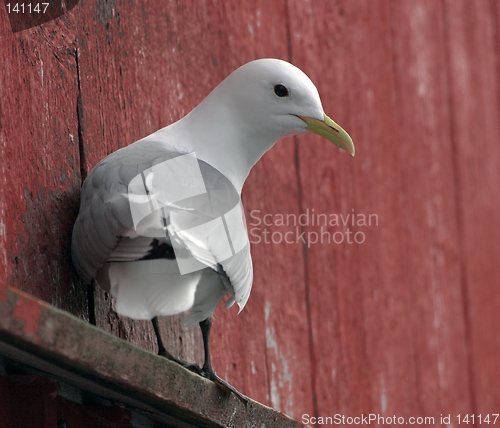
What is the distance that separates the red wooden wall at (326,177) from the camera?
112 centimetres

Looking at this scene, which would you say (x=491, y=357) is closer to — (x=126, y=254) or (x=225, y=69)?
(x=225, y=69)

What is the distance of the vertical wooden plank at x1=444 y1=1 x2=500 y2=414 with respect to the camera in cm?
228

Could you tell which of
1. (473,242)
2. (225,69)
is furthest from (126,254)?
(473,242)

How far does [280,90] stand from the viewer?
127cm

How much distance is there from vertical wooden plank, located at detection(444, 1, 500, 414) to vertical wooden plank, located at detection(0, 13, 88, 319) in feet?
4.69

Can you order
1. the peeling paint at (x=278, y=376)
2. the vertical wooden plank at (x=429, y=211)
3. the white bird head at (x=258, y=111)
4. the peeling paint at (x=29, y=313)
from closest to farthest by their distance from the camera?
1. the peeling paint at (x=29, y=313)
2. the white bird head at (x=258, y=111)
3. the peeling paint at (x=278, y=376)
4. the vertical wooden plank at (x=429, y=211)

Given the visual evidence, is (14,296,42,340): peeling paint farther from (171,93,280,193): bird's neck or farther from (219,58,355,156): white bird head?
(219,58,355,156): white bird head

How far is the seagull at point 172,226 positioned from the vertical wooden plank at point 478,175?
127 centimetres

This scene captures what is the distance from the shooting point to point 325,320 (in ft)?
5.87

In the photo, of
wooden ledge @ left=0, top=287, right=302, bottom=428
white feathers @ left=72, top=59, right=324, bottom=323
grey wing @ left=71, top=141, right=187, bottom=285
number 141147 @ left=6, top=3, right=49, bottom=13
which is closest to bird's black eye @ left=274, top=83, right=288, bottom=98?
white feathers @ left=72, top=59, right=324, bottom=323

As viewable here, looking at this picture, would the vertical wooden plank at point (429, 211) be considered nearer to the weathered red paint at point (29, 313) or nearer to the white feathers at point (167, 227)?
the white feathers at point (167, 227)

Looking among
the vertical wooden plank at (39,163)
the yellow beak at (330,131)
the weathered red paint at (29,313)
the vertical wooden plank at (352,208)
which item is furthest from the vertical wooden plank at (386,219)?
the weathered red paint at (29,313)

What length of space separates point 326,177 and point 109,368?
115 centimetres

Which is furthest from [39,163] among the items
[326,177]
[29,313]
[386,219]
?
[386,219]
